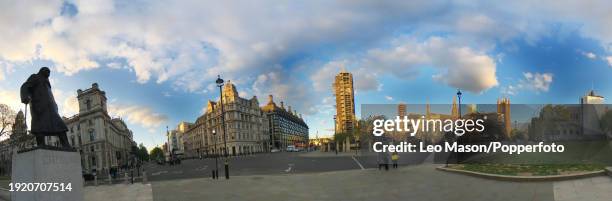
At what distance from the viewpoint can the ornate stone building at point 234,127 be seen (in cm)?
14588

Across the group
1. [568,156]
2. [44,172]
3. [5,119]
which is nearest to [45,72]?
[44,172]

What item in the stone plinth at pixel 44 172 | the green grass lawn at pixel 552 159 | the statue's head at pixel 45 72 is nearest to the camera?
the stone plinth at pixel 44 172

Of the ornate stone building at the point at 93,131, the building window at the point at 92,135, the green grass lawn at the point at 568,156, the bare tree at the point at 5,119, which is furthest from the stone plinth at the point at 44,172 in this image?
the building window at the point at 92,135

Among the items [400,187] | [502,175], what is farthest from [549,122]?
[400,187]

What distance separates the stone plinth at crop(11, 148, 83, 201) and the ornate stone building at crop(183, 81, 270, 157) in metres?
121

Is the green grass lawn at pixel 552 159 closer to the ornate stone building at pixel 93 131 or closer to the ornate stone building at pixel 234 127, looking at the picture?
the ornate stone building at pixel 93 131

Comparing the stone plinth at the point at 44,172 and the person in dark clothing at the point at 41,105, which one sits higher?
the person in dark clothing at the point at 41,105

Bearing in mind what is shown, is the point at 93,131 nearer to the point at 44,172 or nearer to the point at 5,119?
the point at 5,119

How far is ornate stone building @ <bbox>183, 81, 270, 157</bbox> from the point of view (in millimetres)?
145875

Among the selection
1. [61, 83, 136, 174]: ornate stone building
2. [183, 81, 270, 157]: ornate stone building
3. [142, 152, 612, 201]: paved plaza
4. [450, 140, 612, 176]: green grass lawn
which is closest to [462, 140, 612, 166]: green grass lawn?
[450, 140, 612, 176]: green grass lawn

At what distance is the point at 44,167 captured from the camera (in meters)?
11.5

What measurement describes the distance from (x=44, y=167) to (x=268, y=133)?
182 metres

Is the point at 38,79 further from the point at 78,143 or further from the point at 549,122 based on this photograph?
the point at 78,143

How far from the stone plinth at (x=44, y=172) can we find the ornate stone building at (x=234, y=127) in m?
121
